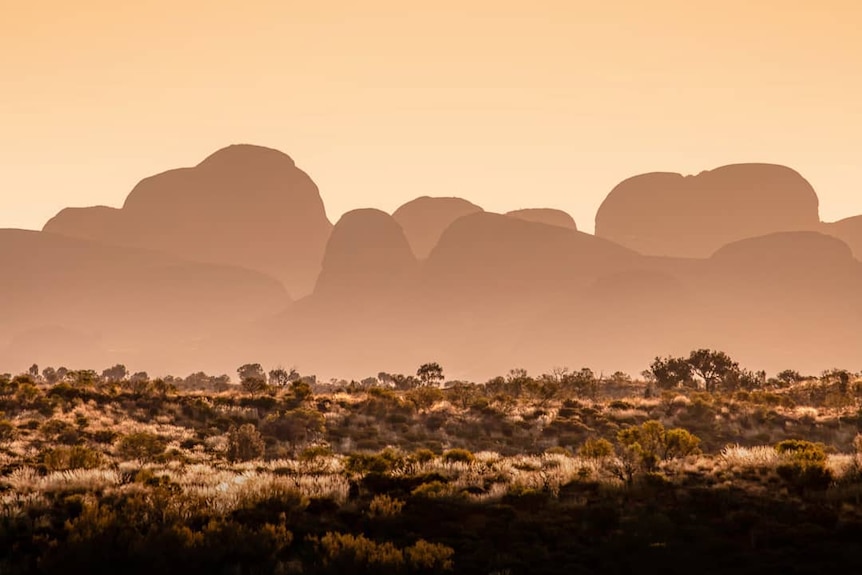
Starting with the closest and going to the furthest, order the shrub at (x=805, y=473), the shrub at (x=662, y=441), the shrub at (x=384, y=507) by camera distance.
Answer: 1. the shrub at (x=384, y=507)
2. the shrub at (x=805, y=473)
3. the shrub at (x=662, y=441)

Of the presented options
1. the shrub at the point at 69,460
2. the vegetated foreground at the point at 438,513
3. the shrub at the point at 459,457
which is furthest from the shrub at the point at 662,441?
the shrub at the point at 69,460

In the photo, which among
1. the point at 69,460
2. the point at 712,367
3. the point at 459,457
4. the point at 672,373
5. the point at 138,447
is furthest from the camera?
the point at 672,373

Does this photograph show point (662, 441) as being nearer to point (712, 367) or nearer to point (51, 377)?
point (712, 367)

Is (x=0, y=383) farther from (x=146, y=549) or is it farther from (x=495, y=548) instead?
(x=495, y=548)

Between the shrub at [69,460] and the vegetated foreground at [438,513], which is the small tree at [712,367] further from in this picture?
the shrub at [69,460]

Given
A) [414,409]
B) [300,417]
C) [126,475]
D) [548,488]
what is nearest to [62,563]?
[126,475]

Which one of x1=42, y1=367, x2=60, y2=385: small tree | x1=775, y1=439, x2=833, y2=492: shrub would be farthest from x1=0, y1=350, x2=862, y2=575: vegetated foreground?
x1=42, y1=367, x2=60, y2=385: small tree

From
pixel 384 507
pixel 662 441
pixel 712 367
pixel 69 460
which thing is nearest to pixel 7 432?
pixel 69 460

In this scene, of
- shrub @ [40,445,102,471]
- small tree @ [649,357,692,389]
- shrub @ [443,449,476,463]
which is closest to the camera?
shrub @ [40,445,102,471]

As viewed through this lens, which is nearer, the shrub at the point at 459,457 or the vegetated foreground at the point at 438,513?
the vegetated foreground at the point at 438,513

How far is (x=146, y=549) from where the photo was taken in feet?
41.1

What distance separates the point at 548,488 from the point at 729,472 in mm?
5371

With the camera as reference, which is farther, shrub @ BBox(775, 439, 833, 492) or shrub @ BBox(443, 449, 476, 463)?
shrub @ BBox(443, 449, 476, 463)

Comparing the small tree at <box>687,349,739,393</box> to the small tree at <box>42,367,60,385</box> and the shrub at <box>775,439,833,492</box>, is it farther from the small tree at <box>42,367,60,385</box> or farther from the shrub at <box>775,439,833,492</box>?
the small tree at <box>42,367,60,385</box>
